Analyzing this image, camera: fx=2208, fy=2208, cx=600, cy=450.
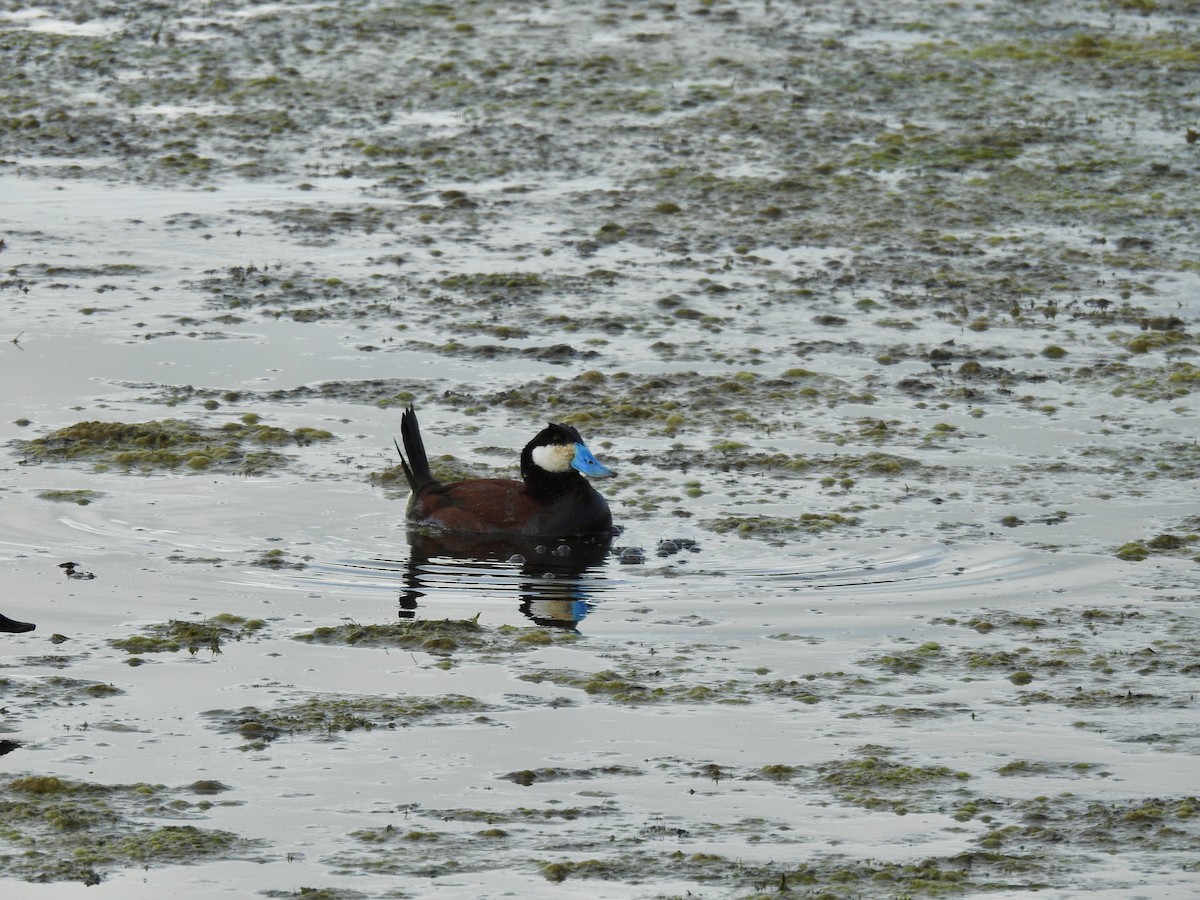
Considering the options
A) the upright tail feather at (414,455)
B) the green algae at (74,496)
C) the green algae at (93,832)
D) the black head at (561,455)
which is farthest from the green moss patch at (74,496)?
the green algae at (93,832)

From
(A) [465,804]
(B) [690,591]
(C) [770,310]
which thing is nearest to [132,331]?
(C) [770,310]

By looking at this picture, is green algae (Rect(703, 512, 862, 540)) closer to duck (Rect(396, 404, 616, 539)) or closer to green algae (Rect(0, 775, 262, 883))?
duck (Rect(396, 404, 616, 539))

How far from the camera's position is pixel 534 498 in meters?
10.6

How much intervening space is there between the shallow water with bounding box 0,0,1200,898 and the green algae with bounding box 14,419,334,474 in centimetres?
4

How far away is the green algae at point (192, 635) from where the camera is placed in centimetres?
853

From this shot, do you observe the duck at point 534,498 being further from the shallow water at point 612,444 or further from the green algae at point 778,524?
the green algae at point 778,524

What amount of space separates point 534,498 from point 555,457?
0.23 metres

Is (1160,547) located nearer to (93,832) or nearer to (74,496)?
(74,496)

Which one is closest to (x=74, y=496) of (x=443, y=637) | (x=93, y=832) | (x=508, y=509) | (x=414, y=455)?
(x=414, y=455)

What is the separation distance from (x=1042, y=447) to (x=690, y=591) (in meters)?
2.81

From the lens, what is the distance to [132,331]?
515 inches

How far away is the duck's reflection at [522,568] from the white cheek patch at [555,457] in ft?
1.17

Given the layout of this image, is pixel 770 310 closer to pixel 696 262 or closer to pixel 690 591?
pixel 696 262

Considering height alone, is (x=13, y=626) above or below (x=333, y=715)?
above
